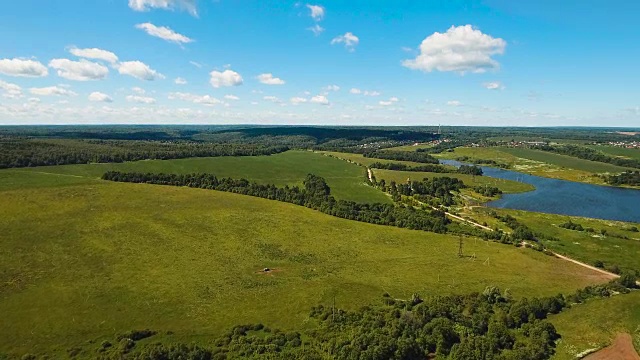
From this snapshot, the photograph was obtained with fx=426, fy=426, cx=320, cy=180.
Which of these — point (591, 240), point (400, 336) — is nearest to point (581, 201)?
point (591, 240)

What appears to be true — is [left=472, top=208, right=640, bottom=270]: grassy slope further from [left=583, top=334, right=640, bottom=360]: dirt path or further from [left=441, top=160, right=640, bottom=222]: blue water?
[left=583, top=334, right=640, bottom=360]: dirt path

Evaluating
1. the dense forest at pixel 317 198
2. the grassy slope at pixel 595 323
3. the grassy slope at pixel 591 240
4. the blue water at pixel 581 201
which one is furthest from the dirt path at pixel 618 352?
the blue water at pixel 581 201

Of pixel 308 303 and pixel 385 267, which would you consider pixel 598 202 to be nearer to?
pixel 385 267

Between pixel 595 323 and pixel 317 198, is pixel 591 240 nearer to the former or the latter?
pixel 595 323

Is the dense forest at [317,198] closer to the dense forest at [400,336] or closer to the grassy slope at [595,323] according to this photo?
the grassy slope at [595,323]

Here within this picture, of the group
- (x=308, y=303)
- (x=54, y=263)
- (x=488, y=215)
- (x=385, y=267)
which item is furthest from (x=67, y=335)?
(x=488, y=215)
